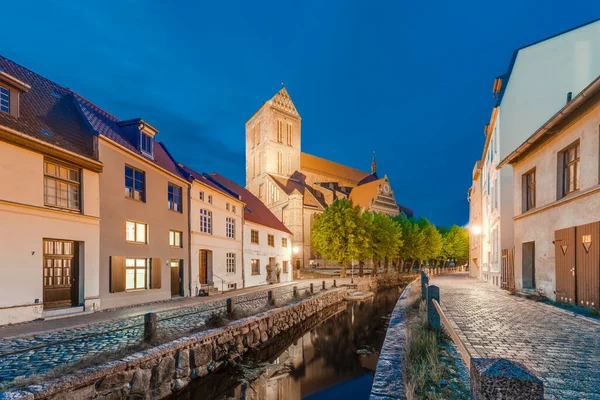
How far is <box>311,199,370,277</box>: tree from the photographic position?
123 ft

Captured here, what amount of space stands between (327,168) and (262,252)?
49760 millimetres

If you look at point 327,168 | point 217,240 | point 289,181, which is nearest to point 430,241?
point 289,181

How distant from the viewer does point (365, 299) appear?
2623 centimetres

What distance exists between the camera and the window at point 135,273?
604 inches

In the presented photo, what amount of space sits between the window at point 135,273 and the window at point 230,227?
807 cm

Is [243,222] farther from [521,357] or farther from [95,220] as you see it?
[521,357]

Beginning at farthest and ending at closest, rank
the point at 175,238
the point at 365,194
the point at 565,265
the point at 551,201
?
the point at 365,194 < the point at 175,238 < the point at 551,201 < the point at 565,265

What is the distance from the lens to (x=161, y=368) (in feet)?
25.4

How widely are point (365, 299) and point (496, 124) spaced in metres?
15.4

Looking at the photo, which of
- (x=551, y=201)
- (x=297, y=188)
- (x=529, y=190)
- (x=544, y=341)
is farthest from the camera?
(x=297, y=188)

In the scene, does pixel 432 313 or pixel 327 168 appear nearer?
pixel 432 313

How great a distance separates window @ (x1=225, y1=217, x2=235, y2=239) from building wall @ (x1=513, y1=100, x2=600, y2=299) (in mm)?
17553

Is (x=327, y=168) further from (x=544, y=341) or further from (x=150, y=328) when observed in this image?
(x=544, y=341)

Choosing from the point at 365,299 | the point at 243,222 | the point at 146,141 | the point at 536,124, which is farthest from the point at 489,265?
the point at 146,141
